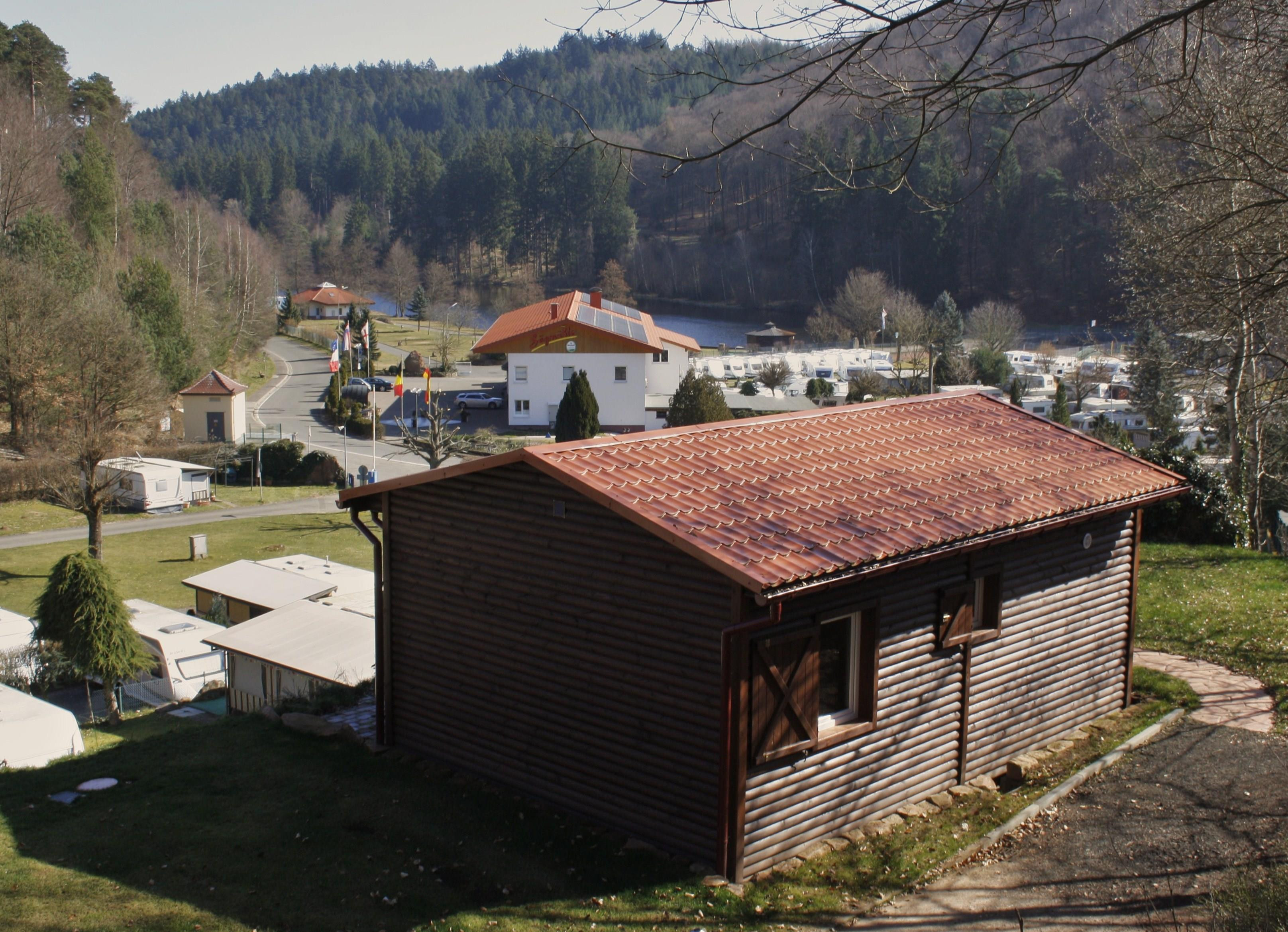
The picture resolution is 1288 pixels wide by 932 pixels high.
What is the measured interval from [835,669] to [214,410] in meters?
36.8

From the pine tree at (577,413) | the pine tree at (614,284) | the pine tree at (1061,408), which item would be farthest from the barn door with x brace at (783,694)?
the pine tree at (614,284)

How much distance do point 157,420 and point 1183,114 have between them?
32488 millimetres

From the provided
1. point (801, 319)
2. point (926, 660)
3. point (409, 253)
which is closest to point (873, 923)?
point (926, 660)

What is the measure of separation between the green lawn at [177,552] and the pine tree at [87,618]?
7.54 m

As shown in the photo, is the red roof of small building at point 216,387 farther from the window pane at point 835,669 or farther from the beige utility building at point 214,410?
the window pane at point 835,669

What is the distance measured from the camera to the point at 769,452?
842cm

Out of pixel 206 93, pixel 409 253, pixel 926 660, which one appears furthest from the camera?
pixel 206 93

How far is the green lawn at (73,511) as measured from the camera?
29.3m

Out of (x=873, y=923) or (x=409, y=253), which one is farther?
(x=409, y=253)

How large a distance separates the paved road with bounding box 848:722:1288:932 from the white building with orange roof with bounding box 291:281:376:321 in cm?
8189

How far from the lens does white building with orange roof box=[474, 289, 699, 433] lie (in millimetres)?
41906

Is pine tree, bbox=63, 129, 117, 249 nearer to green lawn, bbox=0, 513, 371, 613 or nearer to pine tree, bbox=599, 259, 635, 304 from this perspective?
green lawn, bbox=0, 513, 371, 613

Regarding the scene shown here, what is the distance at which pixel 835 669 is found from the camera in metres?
7.41

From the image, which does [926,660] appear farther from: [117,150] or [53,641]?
[117,150]
